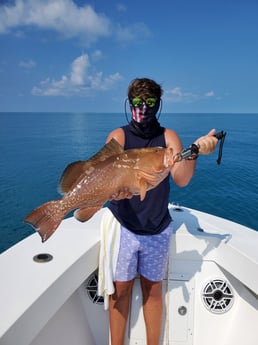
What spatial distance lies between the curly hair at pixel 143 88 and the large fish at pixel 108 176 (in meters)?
0.46

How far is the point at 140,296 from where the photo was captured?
8.38 ft

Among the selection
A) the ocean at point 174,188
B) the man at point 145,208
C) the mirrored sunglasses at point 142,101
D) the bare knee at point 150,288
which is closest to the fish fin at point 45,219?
the man at point 145,208

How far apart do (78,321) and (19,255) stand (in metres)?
0.89

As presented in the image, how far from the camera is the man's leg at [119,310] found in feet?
7.18

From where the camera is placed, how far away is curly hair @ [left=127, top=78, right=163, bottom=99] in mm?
1932

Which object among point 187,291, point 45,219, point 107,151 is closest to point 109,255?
point 45,219

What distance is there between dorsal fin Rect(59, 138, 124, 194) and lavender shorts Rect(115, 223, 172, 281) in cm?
61

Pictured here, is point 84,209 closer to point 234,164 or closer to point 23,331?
point 23,331

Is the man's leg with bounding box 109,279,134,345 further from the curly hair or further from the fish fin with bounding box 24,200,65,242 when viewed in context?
the curly hair

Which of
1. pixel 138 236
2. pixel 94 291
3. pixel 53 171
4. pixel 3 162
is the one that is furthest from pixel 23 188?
pixel 138 236

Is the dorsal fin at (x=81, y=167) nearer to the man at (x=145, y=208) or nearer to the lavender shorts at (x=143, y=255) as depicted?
the man at (x=145, y=208)

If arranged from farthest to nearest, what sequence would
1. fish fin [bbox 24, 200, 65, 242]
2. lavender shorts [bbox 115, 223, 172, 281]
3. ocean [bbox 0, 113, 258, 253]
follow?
1. ocean [bbox 0, 113, 258, 253]
2. lavender shorts [bbox 115, 223, 172, 281]
3. fish fin [bbox 24, 200, 65, 242]

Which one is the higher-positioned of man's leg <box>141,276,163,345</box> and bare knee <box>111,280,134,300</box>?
bare knee <box>111,280,134,300</box>

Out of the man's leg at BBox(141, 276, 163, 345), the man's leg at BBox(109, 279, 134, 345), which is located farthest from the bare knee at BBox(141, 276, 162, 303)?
the man's leg at BBox(109, 279, 134, 345)
